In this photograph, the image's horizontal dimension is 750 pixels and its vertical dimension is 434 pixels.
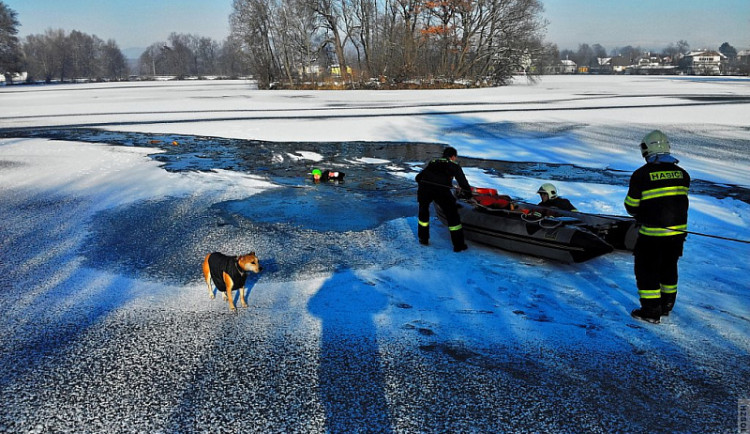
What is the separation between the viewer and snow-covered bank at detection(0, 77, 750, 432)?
3.00 m

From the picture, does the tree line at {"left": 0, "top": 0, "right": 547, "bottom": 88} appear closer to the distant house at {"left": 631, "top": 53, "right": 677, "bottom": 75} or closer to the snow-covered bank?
the snow-covered bank

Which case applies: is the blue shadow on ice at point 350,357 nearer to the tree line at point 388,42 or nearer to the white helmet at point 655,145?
the white helmet at point 655,145

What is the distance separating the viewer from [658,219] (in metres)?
3.86

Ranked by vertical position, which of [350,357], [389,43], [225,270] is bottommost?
[350,357]

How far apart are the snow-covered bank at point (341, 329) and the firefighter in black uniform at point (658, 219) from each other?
299 millimetres

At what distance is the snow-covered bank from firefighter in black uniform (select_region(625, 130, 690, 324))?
299mm

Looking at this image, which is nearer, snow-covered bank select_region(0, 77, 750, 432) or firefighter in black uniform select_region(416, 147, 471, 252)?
snow-covered bank select_region(0, 77, 750, 432)

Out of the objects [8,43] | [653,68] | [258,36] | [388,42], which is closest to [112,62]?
[8,43]

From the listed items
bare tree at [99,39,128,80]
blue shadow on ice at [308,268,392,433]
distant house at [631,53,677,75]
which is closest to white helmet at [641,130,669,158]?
blue shadow on ice at [308,268,392,433]

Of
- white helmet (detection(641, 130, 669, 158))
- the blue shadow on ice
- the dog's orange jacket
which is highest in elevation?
white helmet (detection(641, 130, 669, 158))

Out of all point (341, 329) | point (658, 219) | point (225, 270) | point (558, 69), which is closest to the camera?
point (658, 219)

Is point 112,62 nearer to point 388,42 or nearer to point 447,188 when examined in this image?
point 388,42

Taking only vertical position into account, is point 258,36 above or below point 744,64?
below

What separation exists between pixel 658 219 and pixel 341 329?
106 inches
